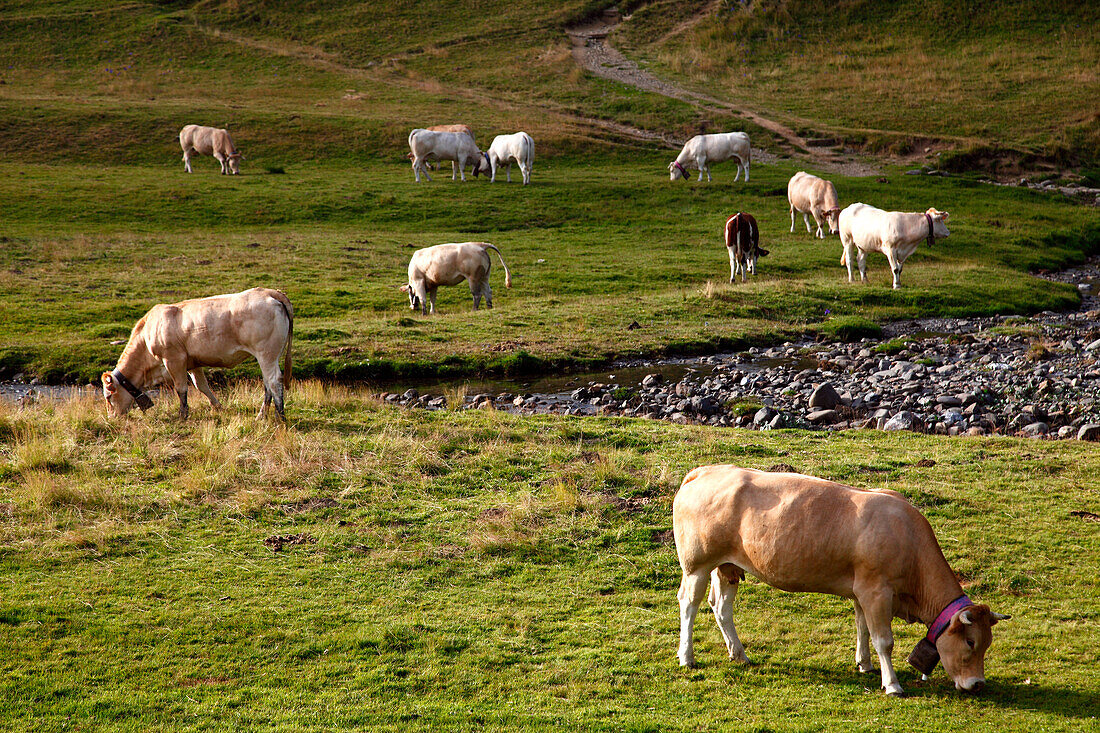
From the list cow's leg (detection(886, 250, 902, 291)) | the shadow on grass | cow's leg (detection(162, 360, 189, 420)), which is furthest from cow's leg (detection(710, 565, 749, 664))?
cow's leg (detection(886, 250, 902, 291))

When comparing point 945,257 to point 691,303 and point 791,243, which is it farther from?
point 691,303

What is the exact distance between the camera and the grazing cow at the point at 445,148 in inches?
1583

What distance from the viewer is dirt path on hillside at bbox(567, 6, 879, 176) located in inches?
1788

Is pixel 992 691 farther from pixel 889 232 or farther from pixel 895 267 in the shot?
pixel 889 232

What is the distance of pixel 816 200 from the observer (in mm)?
32250

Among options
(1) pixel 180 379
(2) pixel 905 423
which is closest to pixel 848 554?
(2) pixel 905 423

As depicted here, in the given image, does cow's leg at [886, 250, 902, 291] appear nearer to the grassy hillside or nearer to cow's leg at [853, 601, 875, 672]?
cow's leg at [853, 601, 875, 672]

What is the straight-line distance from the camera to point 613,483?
1109 centimetres

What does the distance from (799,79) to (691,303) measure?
141ft

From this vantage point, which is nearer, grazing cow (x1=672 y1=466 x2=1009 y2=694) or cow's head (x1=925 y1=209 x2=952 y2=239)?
grazing cow (x1=672 y1=466 x2=1009 y2=694)

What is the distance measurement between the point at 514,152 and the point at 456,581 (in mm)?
32925

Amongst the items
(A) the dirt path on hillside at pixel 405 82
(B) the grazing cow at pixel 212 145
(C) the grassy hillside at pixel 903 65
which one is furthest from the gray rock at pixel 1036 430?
(C) the grassy hillside at pixel 903 65

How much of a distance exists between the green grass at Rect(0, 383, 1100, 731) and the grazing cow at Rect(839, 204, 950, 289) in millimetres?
14175

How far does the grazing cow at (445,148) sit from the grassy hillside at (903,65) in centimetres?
1957
